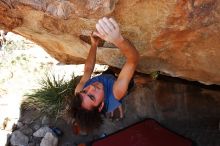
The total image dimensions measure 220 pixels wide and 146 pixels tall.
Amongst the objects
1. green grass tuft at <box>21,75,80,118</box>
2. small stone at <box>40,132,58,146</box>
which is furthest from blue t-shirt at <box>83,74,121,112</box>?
green grass tuft at <box>21,75,80,118</box>

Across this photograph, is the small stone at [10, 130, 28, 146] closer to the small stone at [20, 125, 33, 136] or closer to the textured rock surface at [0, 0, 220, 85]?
the small stone at [20, 125, 33, 136]

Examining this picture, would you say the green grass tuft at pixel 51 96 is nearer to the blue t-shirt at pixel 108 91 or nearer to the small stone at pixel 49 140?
the small stone at pixel 49 140

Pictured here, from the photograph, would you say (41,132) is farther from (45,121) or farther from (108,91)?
(108,91)

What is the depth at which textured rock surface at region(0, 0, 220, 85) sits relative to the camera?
317 cm

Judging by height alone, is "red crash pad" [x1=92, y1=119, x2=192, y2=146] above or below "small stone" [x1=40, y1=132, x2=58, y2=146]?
above

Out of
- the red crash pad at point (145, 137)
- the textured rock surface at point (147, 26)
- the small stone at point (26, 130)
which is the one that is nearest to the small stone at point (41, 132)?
the small stone at point (26, 130)

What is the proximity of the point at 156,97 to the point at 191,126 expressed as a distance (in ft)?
1.88

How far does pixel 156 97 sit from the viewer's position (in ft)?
17.1

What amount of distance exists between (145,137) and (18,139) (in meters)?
1.86

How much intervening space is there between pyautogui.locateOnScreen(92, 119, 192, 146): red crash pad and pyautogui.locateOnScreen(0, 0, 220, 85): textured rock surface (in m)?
1.08

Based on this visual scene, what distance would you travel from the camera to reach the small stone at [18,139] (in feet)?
18.6

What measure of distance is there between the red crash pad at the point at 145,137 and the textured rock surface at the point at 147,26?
1081 mm

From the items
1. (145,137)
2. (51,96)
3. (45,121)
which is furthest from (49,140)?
(145,137)

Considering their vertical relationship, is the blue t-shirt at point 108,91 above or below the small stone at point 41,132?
above
